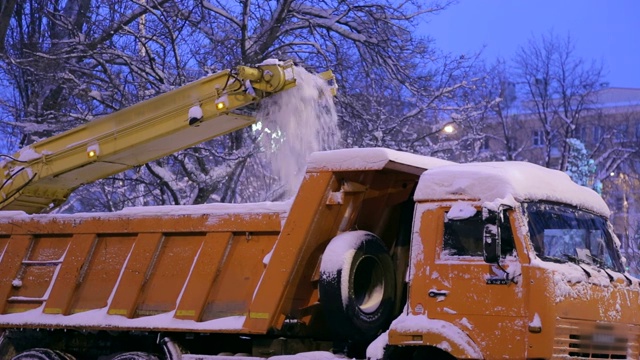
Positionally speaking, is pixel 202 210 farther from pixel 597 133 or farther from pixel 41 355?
pixel 597 133

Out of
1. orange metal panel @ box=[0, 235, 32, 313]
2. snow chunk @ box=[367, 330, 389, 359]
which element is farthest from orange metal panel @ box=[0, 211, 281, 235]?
snow chunk @ box=[367, 330, 389, 359]

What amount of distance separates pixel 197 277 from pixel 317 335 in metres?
1.35

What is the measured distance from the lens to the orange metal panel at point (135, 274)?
9039 mm

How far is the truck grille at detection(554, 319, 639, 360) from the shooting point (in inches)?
277

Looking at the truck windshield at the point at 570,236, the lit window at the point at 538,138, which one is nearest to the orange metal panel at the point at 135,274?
the truck windshield at the point at 570,236

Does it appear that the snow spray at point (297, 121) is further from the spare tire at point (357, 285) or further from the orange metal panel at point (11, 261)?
the orange metal panel at point (11, 261)

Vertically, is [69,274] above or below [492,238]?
above

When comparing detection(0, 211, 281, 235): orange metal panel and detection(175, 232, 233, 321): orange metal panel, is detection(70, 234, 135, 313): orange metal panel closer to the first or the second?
detection(0, 211, 281, 235): orange metal panel

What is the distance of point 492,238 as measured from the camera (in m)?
7.04

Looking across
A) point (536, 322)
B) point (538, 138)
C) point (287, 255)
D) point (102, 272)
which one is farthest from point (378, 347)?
point (538, 138)

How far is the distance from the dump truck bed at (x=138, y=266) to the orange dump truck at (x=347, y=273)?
2 cm

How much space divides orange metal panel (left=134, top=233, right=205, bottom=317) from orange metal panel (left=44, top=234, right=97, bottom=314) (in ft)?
3.09

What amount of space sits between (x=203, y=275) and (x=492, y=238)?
3103mm

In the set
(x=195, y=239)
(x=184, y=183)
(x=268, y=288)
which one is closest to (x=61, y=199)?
(x=195, y=239)
